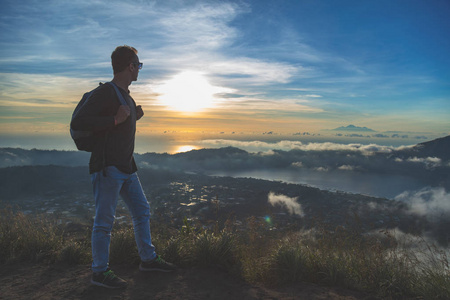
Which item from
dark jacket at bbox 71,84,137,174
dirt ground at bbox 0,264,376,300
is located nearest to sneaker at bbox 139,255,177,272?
dirt ground at bbox 0,264,376,300

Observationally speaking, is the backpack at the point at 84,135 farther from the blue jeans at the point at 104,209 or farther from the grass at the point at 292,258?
the grass at the point at 292,258

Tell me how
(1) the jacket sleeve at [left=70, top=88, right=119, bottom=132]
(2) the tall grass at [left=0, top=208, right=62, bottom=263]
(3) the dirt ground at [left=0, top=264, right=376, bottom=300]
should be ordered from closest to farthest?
(1) the jacket sleeve at [left=70, top=88, right=119, bottom=132]
(3) the dirt ground at [left=0, top=264, right=376, bottom=300]
(2) the tall grass at [left=0, top=208, right=62, bottom=263]

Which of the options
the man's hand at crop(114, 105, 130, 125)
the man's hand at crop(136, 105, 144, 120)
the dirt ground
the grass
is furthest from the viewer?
the man's hand at crop(136, 105, 144, 120)

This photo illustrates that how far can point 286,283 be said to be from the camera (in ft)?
10.5

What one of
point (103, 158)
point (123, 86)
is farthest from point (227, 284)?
point (123, 86)

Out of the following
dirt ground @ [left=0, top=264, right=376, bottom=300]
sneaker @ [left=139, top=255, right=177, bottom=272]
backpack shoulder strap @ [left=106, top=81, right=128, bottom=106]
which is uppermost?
backpack shoulder strap @ [left=106, top=81, right=128, bottom=106]

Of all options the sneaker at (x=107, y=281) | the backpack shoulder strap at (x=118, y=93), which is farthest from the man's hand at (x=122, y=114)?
the sneaker at (x=107, y=281)

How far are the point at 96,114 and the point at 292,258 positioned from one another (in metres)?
3.01

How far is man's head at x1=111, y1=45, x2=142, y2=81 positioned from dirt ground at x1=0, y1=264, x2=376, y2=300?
8.42 feet

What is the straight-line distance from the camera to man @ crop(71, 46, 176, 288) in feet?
8.50

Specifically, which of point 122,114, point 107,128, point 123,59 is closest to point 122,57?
point 123,59

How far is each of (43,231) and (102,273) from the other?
106 inches

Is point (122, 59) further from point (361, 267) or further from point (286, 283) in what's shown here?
point (361, 267)

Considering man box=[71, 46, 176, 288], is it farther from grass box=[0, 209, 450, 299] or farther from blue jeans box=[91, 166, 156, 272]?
grass box=[0, 209, 450, 299]
